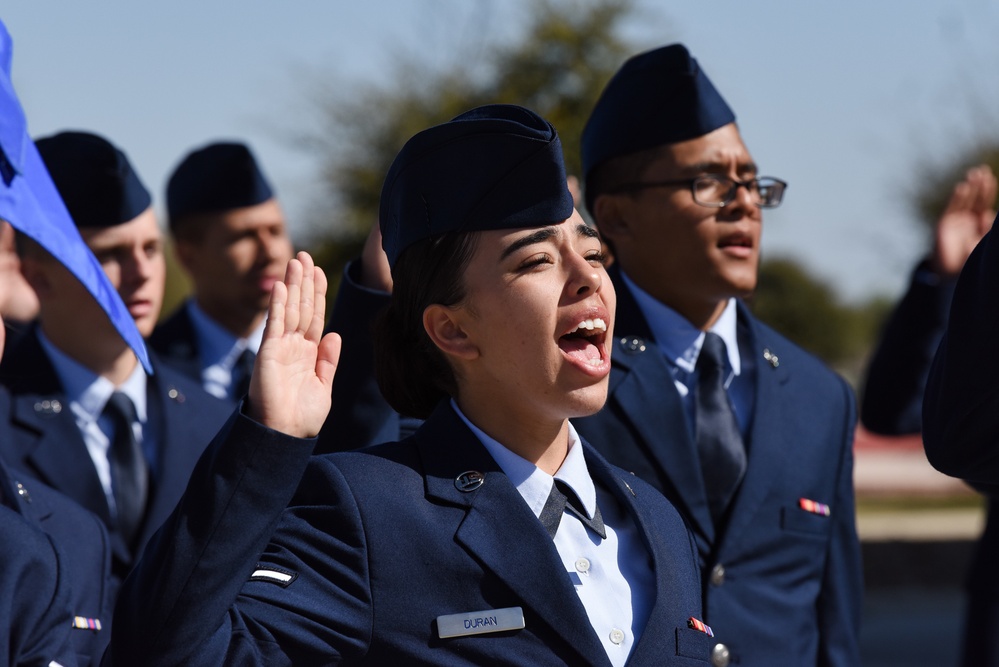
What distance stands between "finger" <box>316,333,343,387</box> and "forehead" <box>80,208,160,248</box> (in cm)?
240

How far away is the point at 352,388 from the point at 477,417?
0.56 metres

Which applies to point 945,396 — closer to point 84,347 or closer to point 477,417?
point 477,417

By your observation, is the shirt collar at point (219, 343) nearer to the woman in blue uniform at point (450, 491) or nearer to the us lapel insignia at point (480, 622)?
the woman in blue uniform at point (450, 491)

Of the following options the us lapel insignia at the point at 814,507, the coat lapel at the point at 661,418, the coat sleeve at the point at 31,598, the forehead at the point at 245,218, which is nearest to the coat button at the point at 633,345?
the coat lapel at the point at 661,418

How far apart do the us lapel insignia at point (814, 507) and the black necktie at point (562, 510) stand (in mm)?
1080

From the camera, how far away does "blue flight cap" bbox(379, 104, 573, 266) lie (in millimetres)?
2520

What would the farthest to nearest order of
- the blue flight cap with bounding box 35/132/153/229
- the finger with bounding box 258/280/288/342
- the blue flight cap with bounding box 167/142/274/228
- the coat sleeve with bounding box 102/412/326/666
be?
the blue flight cap with bounding box 167/142/274/228
the blue flight cap with bounding box 35/132/153/229
the finger with bounding box 258/280/288/342
the coat sleeve with bounding box 102/412/326/666

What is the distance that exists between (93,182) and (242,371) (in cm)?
137

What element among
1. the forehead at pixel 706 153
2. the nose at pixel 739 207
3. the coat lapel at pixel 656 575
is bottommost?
the coat lapel at pixel 656 575

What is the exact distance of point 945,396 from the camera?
7.82 feet

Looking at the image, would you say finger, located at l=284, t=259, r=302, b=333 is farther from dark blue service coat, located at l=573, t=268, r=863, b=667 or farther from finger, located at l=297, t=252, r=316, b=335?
dark blue service coat, located at l=573, t=268, r=863, b=667

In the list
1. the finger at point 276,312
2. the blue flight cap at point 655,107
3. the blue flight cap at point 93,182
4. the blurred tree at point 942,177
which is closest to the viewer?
the finger at point 276,312

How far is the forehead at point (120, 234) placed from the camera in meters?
4.64

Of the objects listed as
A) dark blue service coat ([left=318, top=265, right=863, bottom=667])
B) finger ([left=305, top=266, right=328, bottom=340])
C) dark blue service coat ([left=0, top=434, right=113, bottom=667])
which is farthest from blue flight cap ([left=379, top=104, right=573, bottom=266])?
dark blue service coat ([left=0, top=434, right=113, bottom=667])
